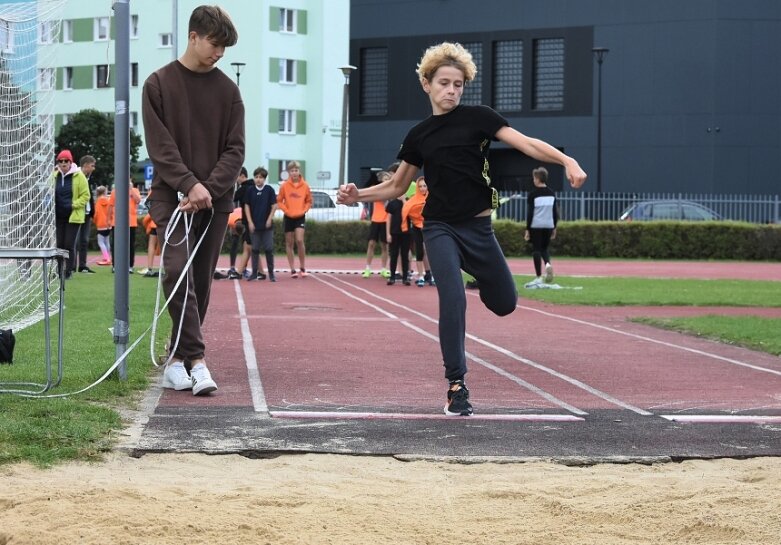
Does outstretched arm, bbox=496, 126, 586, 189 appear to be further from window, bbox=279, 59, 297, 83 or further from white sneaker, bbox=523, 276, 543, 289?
window, bbox=279, 59, 297, 83

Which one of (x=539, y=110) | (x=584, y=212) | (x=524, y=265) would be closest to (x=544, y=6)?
(x=539, y=110)

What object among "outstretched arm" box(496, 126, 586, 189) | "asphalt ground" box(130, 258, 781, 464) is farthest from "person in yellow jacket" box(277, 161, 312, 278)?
"outstretched arm" box(496, 126, 586, 189)


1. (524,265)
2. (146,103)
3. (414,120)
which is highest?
(414,120)

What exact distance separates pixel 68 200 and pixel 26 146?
499cm

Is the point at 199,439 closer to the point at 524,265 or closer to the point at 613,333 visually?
the point at 613,333

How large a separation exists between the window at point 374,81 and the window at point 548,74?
6.60 metres

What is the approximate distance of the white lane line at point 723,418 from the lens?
21.7 feet

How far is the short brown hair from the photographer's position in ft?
23.1

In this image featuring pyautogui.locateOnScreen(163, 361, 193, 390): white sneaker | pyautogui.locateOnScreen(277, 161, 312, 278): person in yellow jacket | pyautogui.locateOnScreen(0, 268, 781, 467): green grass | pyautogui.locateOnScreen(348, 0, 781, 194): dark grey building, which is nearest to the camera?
pyautogui.locateOnScreen(0, 268, 781, 467): green grass

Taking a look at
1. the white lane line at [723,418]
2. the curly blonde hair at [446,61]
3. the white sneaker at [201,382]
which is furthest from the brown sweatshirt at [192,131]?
the white lane line at [723,418]

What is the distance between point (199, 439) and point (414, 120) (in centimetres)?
4579

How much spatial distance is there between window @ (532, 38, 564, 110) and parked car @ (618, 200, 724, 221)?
10.7 m

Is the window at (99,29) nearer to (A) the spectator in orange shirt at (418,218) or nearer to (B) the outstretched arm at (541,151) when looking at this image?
(A) the spectator in orange shirt at (418,218)

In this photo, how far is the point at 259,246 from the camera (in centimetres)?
2031
